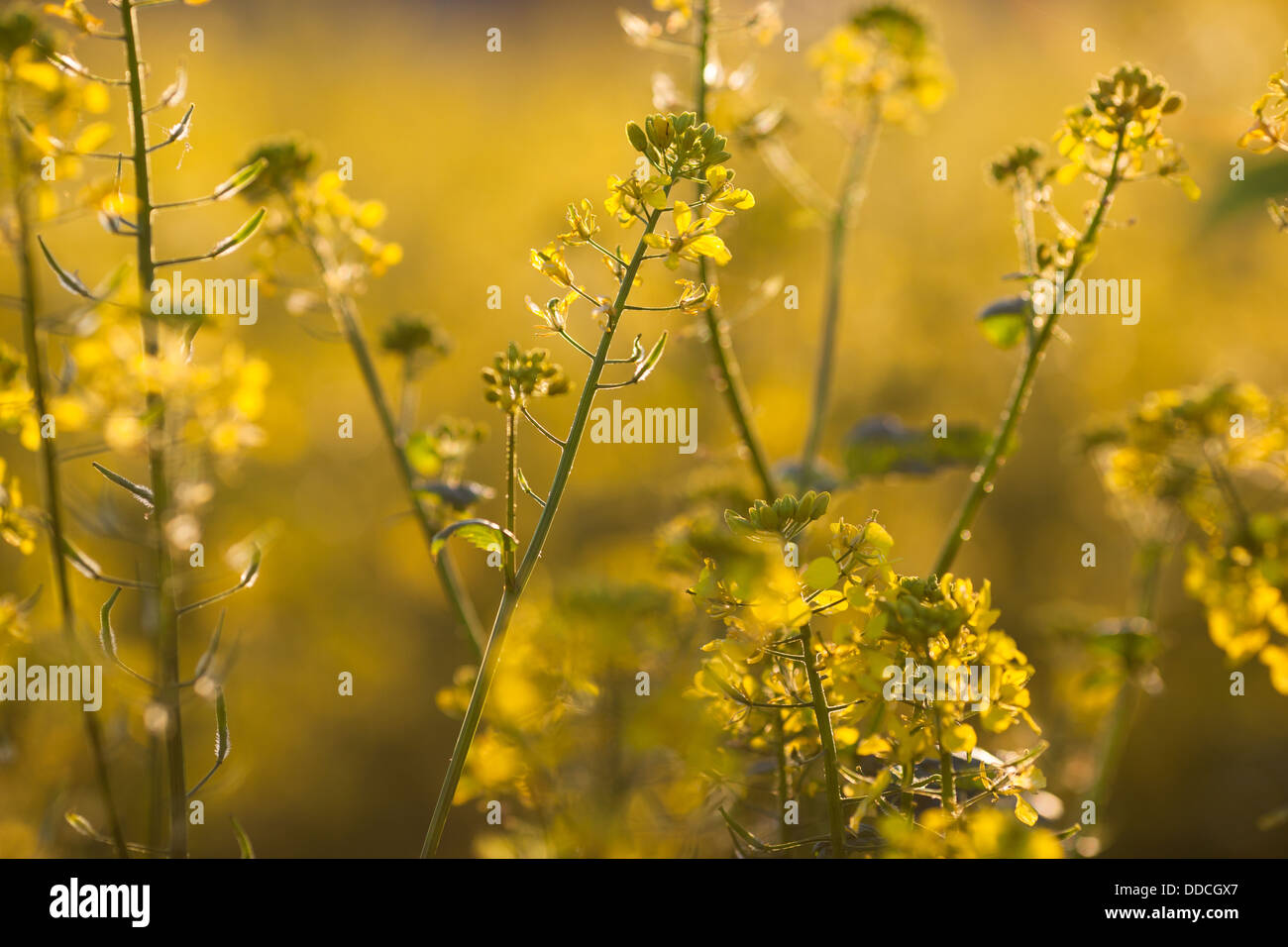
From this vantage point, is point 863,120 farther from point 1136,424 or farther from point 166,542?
point 166,542

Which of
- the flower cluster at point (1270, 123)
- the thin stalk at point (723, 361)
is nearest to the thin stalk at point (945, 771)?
the thin stalk at point (723, 361)

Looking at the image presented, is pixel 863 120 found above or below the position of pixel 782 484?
above

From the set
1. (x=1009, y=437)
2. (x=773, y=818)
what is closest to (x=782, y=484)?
(x=1009, y=437)

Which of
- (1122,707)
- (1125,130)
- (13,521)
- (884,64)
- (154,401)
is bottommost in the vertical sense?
(1122,707)

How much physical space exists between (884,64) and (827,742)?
159cm

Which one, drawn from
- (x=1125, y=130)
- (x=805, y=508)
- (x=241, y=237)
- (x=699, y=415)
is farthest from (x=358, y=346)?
(x=699, y=415)

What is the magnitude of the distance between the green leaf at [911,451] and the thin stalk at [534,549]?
86cm

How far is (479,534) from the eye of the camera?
1.06m

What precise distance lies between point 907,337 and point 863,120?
8.86 feet

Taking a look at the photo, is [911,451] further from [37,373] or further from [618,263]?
[37,373]

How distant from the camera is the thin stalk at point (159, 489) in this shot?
996 millimetres

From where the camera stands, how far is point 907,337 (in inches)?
181

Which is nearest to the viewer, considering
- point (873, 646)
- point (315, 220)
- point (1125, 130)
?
point (873, 646)

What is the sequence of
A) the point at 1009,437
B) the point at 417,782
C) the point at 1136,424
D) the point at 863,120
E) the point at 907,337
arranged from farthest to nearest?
the point at 907,337, the point at 417,782, the point at 863,120, the point at 1136,424, the point at 1009,437
